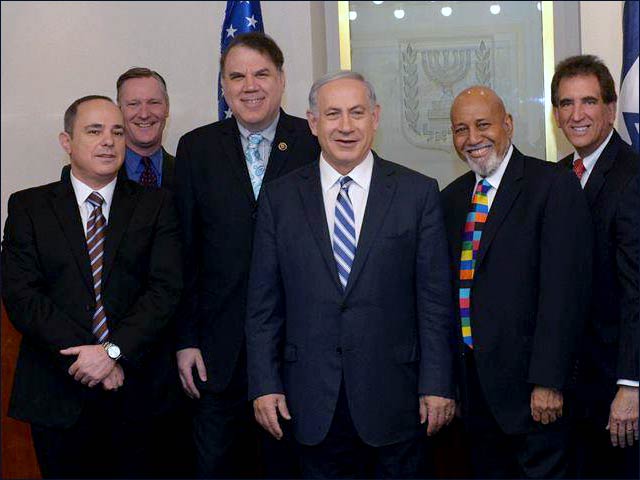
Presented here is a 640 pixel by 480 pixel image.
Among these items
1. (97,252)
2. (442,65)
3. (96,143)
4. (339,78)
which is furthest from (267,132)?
(442,65)

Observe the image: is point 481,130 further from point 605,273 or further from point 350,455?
point 350,455

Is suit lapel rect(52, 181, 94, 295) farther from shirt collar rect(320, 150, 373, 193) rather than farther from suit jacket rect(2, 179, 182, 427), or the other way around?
shirt collar rect(320, 150, 373, 193)

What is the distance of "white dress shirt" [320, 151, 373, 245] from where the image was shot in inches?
115

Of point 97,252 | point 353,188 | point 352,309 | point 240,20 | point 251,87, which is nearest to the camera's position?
point 352,309

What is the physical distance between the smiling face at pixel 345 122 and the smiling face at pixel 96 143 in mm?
797

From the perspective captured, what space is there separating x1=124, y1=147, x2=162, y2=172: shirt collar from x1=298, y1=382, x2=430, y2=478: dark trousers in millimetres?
1610

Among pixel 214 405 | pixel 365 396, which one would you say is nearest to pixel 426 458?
pixel 365 396

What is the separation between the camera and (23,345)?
3.18m

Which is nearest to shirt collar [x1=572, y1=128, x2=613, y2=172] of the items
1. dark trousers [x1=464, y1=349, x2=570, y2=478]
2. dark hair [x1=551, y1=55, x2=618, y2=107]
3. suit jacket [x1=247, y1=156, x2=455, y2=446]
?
dark hair [x1=551, y1=55, x2=618, y2=107]

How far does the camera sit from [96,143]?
3.22 m

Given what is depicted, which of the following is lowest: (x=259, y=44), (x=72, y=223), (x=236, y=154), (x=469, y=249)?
(x=469, y=249)

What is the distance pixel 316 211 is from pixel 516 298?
0.71 m

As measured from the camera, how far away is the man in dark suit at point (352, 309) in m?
2.82

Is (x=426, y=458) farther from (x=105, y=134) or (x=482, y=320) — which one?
(x=105, y=134)
